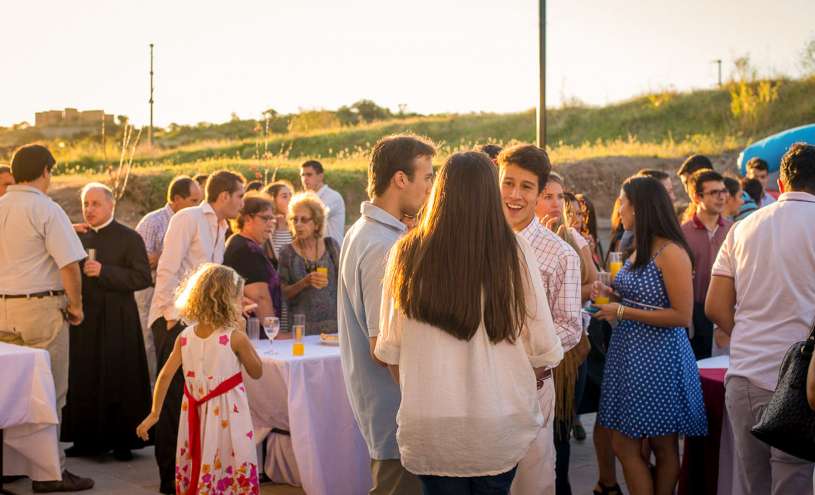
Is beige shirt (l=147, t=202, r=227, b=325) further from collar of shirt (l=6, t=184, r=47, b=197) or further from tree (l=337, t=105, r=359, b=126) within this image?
tree (l=337, t=105, r=359, b=126)

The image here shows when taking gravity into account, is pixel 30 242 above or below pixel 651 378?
above

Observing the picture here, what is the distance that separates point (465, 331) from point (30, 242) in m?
4.14

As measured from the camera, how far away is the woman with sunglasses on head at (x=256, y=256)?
680 cm

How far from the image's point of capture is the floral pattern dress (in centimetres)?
547

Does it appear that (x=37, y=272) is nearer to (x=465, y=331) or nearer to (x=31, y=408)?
(x=31, y=408)

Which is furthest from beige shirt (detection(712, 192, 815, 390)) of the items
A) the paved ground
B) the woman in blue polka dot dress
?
the paved ground

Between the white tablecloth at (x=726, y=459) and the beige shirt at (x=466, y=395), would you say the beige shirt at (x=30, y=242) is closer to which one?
the beige shirt at (x=466, y=395)

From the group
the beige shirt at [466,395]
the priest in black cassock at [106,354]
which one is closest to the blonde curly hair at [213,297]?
the priest in black cassock at [106,354]

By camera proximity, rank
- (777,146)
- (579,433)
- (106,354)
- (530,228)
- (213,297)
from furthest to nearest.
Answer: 1. (777,146)
2. (579,433)
3. (106,354)
4. (213,297)
5. (530,228)

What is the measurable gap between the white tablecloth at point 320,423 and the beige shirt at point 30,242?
1.48m

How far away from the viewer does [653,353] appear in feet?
16.6

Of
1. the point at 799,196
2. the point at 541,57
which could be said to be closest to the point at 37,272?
the point at 799,196

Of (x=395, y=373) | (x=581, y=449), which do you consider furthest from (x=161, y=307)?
(x=395, y=373)

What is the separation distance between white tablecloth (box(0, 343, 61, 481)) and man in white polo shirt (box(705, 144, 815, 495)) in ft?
12.8
